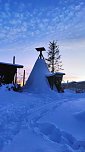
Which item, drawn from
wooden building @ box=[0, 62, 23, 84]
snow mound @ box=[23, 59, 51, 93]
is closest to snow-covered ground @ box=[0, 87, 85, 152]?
snow mound @ box=[23, 59, 51, 93]

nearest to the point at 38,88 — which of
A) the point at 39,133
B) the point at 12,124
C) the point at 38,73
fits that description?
the point at 38,73

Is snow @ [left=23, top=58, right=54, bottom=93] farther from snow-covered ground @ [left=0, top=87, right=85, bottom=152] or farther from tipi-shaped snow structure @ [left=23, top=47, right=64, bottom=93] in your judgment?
snow-covered ground @ [left=0, top=87, right=85, bottom=152]

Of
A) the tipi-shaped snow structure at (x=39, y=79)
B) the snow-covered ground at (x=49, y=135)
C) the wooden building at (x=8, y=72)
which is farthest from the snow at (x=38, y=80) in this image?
the snow-covered ground at (x=49, y=135)

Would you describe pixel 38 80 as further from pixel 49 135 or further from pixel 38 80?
pixel 49 135

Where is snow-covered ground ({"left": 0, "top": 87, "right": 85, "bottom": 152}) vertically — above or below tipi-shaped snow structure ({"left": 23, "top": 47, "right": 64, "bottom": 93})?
below

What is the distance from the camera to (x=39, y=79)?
101 feet

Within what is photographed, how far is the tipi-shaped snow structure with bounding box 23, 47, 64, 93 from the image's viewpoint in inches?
1181

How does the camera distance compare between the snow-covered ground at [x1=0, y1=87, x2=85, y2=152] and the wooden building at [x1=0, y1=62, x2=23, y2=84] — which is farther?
the wooden building at [x1=0, y1=62, x2=23, y2=84]

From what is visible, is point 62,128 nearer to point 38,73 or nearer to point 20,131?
point 20,131

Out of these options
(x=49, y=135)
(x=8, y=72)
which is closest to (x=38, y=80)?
(x=8, y=72)

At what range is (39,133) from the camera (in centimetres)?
724

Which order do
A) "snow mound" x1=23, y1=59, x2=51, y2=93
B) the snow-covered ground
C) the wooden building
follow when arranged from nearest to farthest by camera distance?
the snow-covered ground → the wooden building → "snow mound" x1=23, y1=59, x2=51, y2=93

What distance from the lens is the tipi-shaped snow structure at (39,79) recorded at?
2999 centimetres

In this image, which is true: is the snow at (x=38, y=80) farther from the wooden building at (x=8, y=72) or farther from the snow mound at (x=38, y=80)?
the wooden building at (x=8, y=72)
